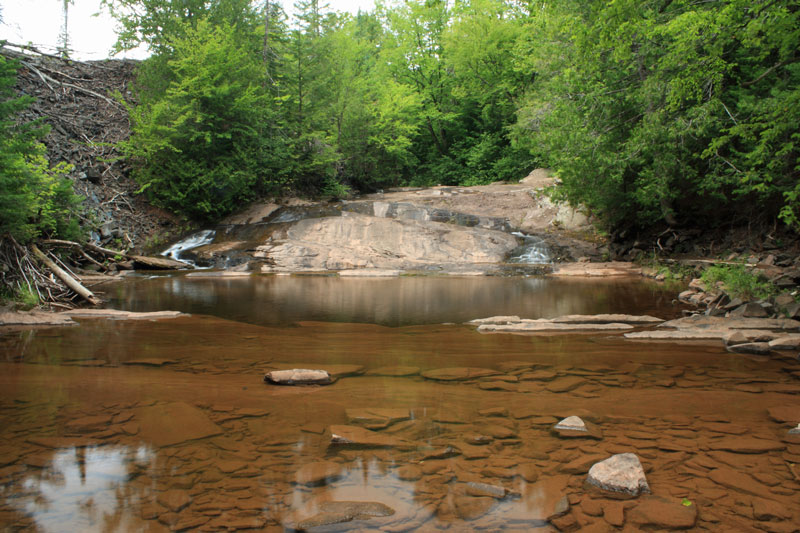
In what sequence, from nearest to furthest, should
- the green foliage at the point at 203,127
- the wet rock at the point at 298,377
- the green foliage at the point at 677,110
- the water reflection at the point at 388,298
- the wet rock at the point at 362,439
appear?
the wet rock at the point at 362,439, the wet rock at the point at 298,377, the green foliage at the point at 677,110, the water reflection at the point at 388,298, the green foliage at the point at 203,127

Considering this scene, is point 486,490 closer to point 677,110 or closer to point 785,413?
point 785,413

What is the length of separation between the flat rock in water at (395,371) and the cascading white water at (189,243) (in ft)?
42.1

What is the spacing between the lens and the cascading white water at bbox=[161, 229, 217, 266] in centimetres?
1630

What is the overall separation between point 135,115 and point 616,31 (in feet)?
55.4

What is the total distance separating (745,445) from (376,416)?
86.2 inches

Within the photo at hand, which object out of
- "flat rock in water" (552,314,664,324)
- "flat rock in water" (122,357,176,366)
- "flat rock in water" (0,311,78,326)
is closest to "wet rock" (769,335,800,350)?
"flat rock in water" (552,314,664,324)

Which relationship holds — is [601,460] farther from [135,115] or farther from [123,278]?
[135,115]

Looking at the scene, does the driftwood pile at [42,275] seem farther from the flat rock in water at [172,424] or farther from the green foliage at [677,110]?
the green foliage at [677,110]

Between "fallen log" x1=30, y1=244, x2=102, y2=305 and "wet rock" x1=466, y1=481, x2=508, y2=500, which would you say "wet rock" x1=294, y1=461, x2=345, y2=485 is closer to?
"wet rock" x1=466, y1=481, x2=508, y2=500

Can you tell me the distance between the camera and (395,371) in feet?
14.2

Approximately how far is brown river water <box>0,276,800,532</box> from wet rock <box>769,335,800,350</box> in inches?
9.0

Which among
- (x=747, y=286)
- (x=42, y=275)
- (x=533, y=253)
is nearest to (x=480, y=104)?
(x=533, y=253)

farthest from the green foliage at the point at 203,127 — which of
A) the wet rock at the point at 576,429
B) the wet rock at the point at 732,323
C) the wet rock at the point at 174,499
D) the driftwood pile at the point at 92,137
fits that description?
the wet rock at the point at 576,429

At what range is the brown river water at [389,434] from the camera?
2141 millimetres
